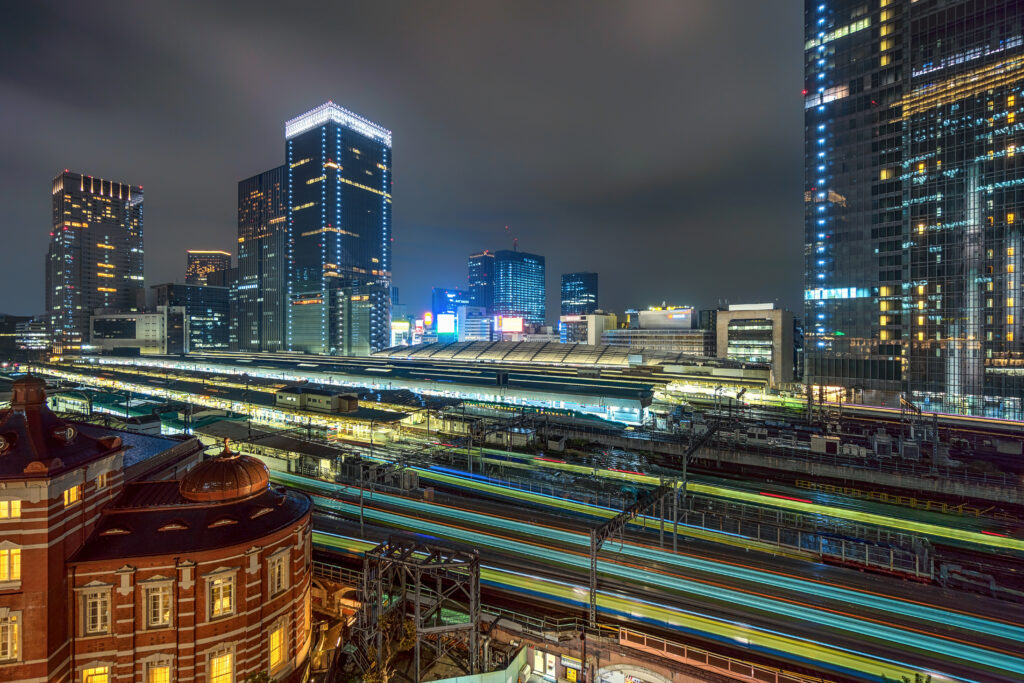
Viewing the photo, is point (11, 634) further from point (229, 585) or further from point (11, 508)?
point (229, 585)

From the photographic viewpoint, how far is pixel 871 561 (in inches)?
1040

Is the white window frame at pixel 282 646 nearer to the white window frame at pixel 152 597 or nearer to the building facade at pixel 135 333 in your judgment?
the white window frame at pixel 152 597

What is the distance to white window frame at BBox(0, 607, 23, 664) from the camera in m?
17.9

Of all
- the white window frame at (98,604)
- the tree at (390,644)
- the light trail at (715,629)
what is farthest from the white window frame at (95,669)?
the light trail at (715,629)

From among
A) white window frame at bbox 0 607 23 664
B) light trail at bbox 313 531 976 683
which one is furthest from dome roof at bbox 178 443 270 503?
light trail at bbox 313 531 976 683

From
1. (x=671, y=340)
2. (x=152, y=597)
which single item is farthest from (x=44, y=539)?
(x=671, y=340)

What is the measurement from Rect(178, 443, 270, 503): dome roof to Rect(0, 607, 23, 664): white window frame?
6536mm

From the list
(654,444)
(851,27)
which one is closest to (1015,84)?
(851,27)

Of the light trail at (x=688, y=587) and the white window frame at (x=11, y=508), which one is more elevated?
the white window frame at (x=11, y=508)

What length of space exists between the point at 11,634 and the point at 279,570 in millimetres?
9511

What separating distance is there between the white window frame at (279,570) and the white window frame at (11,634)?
8736 mm

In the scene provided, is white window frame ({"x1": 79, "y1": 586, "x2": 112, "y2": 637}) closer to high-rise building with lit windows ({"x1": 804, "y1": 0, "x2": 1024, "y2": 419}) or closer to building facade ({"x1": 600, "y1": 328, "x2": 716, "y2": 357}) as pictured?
high-rise building with lit windows ({"x1": 804, "y1": 0, "x2": 1024, "y2": 419})

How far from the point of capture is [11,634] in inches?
710

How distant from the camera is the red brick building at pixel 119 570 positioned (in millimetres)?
18062
